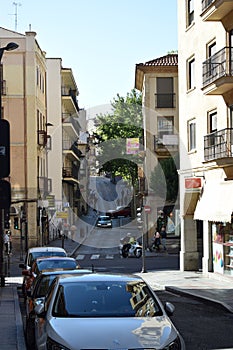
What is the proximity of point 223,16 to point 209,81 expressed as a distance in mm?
2342

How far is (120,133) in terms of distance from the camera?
7544 centimetres

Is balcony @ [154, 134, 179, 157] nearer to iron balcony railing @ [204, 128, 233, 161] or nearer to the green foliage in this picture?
the green foliage

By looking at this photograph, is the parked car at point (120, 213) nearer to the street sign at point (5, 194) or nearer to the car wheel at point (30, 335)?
the car wheel at point (30, 335)

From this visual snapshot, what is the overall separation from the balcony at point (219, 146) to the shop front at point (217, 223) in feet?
3.14

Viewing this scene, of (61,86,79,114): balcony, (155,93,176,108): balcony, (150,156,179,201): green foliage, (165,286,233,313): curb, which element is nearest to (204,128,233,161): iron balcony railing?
(165,286,233,313): curb

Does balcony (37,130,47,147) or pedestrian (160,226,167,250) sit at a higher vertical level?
balcony (37,130,47,147)

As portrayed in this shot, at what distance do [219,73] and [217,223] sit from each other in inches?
235

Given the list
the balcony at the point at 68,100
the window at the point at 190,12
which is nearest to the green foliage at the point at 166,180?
the window at the point at 190,12

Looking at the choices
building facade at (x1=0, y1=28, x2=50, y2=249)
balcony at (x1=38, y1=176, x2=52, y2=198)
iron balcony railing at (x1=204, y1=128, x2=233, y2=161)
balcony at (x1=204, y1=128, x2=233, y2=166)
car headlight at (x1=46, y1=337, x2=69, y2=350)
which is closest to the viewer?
car headlight at (x1=46, y1=337, x2=69, y2=350)

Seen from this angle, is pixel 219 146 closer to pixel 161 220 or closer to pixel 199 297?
pixel 199 297

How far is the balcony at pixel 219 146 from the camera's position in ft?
79.4

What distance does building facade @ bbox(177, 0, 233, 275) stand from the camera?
80.5 feet

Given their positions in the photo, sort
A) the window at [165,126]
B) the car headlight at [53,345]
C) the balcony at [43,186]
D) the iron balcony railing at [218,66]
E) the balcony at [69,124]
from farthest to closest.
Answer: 1. the balcony at [69,124]
2. the balcony at [43,186]
3. the window at [165,126]
4. the iron balcony railing at [218,66]
5. the car headlight at [53,345]

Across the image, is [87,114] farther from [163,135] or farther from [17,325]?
[17,325]
